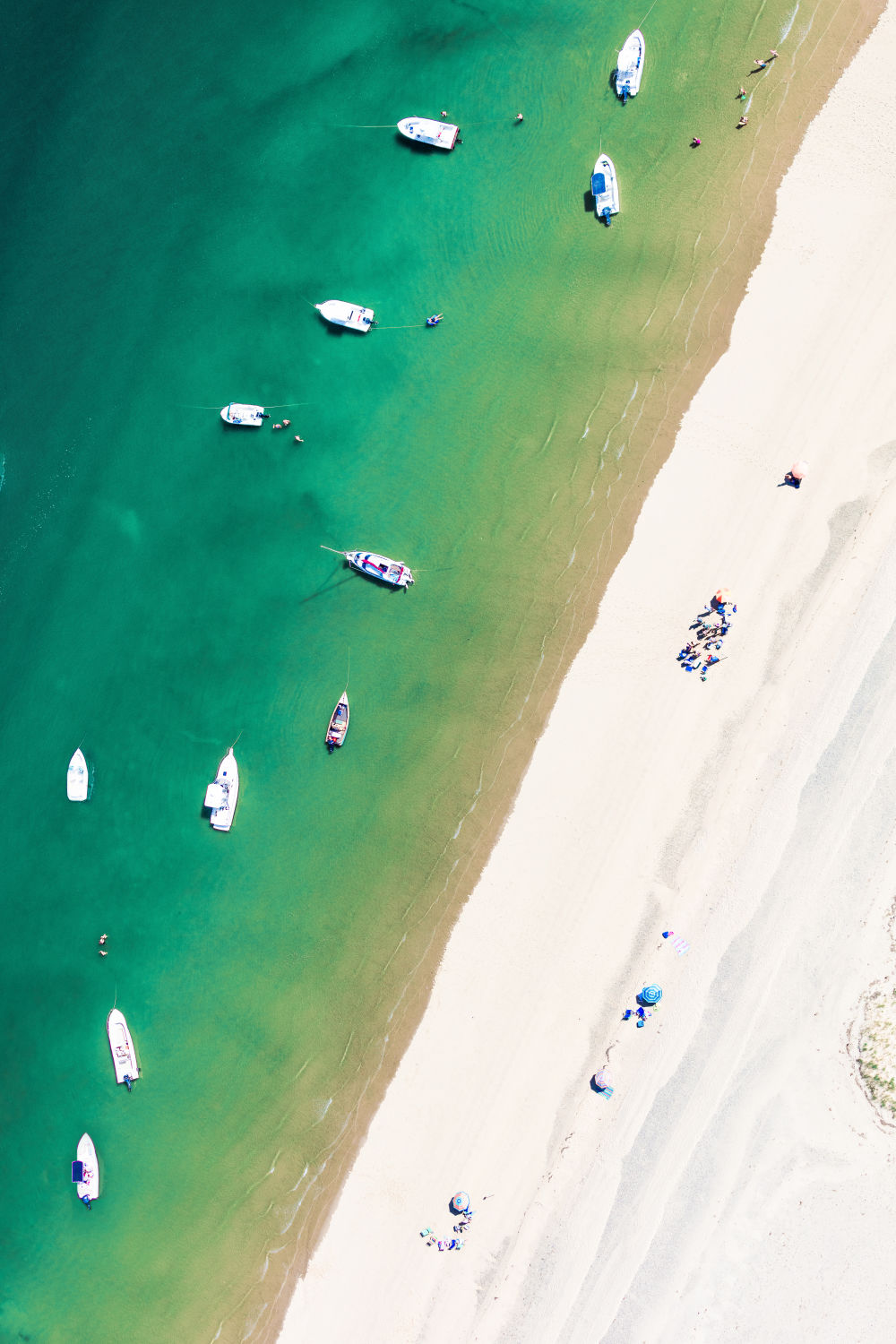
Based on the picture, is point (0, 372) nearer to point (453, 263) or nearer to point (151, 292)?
point (151, 292)

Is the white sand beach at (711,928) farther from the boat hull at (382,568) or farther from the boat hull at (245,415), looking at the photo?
the boat hull at (245,415)

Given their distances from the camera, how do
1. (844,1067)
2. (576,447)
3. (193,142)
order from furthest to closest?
1. (193,142)
2. (576,447)
3. (844,1067)

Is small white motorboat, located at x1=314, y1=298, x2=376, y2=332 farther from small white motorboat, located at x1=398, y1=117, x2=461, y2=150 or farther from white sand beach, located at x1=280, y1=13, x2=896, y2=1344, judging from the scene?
white sand beach, located at x1=280, y1=13, x2=896, y2=1344

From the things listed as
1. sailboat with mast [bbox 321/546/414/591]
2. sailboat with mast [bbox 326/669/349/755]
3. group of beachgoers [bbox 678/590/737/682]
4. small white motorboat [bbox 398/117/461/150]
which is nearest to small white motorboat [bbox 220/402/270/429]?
sailboat with mast [bbox 321/546/414/591]

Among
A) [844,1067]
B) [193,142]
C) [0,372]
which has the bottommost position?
[844,1067]

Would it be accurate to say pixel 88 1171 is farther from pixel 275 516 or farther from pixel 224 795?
pixel 275 516

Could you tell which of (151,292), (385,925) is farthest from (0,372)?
(385,925)

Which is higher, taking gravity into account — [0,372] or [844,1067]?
[0,372]
